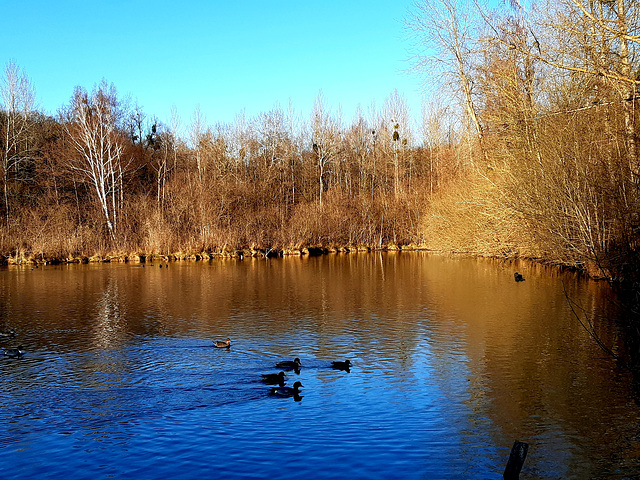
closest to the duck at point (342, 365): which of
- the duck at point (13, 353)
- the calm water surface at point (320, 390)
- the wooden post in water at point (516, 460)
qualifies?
the calm water surface at point (320, 390)

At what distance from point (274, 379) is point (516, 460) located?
4.22 meters

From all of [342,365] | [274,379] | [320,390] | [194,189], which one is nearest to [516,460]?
[320,390]

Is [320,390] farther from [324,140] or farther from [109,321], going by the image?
[324,140]

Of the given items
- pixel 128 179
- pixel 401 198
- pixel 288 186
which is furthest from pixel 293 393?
pixel 288 186

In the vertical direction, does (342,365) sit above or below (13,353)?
below

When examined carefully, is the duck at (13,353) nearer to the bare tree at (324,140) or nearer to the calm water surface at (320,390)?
the calm water surface at (320,390)

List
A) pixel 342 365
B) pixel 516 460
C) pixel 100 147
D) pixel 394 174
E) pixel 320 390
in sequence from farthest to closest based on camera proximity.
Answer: pixel 394 174
pixel 100 147
pixel 342 365
pixel 320 390
pixel 516 460

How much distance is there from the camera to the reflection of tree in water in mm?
12258

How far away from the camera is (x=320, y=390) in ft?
28.8

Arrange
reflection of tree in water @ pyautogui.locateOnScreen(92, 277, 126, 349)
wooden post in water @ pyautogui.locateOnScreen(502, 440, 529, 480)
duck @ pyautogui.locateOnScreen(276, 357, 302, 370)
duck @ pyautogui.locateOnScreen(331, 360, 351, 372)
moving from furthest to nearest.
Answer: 1. reflection of tree in water @ pyautogui.locateOnScreen(92, 277, 126, 349)
2. duck @ pyautogui.locateOnScreen(331, 360, 351, 372)
3. duck @ pyautogui.locateOnScreen(276, 357, 302, 370)
4. wooden post in water @ pyautogui.locateOnScreen(502, 440, 529, 480)

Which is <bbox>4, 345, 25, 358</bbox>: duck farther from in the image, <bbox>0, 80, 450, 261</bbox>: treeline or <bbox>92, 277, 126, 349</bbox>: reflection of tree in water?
<bbox>0, 80, 450, 261</bbox>: treeline

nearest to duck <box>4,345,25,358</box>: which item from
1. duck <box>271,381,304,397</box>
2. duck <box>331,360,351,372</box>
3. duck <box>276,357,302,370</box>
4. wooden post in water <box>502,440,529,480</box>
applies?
duck <box>276,357,302,370</box>

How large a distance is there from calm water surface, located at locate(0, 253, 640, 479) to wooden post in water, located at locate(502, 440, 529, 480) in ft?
1.02

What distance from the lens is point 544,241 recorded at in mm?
19391
